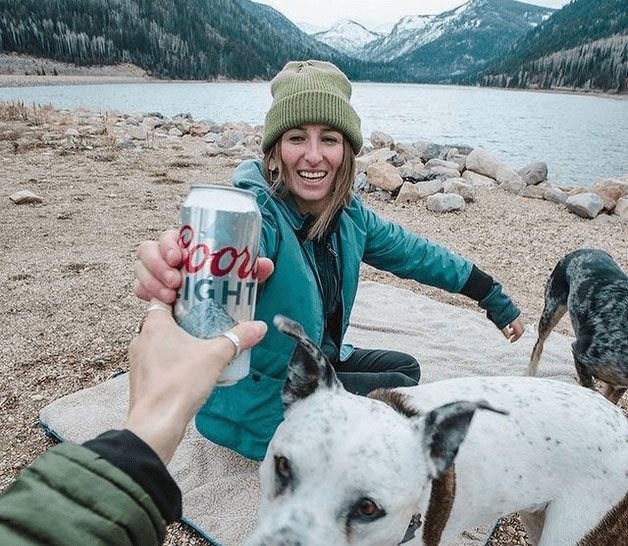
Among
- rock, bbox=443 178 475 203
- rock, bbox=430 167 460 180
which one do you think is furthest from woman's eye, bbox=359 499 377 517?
rock, bbox=430 167 460 180

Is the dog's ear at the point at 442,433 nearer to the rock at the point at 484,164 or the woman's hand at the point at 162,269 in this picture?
the woman's hand at the point at 162,269

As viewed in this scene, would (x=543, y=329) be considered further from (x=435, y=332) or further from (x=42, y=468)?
(x=42, y=468)

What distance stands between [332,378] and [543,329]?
3.70 m

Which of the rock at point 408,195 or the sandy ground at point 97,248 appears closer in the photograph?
the sandy ground at point 97,248

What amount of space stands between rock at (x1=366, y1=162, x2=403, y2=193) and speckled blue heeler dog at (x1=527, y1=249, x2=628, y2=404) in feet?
20.2

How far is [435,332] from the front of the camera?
5.72 metres

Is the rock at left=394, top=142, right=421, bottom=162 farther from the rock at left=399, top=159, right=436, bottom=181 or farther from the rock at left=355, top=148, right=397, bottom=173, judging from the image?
the rock at left=399, top=159, right=436, bottom=181

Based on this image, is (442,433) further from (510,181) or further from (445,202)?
(510,181)

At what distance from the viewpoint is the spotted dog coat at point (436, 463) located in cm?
190

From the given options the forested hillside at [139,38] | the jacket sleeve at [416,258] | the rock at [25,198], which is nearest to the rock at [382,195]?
the rock at [25,198]

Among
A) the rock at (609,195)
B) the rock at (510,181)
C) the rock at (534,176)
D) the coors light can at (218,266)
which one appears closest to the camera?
the coors light can at (218,266)

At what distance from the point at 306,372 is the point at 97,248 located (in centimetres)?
610

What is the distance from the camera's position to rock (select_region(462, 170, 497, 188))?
12375 millimetres

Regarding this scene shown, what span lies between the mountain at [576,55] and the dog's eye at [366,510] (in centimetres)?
13019
